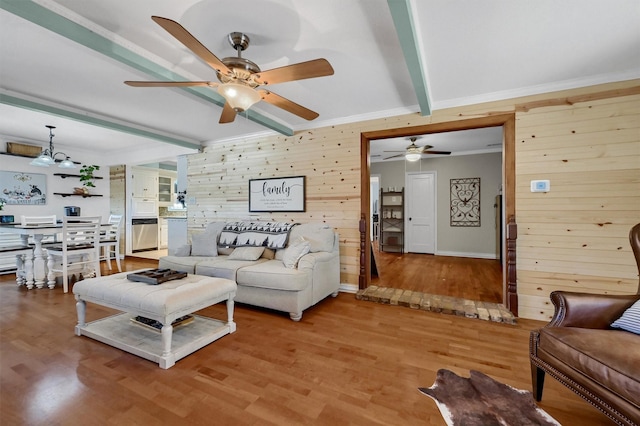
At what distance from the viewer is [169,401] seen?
1.60m

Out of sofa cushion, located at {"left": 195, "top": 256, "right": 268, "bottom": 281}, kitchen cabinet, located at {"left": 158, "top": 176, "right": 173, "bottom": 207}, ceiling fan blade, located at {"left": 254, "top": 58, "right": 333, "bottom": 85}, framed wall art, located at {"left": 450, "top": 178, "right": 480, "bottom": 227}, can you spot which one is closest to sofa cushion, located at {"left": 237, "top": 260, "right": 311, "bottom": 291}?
sofa cushion, located at {"left": 195, "top": 256, "right": 268, "bottom": 281}

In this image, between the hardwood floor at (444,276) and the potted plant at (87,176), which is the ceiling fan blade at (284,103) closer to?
the hardwood floor at (444,276)

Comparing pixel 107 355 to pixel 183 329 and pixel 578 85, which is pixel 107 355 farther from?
pixel 578 85

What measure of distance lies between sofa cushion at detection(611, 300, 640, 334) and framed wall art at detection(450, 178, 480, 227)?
16.2ft

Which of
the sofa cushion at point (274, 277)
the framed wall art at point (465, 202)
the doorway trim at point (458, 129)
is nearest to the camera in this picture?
the sofa cushion at point (274, 277)

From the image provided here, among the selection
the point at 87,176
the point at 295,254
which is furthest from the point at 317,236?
the point at 87,176

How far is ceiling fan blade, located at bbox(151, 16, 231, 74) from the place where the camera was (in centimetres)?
142

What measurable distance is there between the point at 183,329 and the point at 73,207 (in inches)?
211

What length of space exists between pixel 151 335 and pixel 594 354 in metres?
3.01

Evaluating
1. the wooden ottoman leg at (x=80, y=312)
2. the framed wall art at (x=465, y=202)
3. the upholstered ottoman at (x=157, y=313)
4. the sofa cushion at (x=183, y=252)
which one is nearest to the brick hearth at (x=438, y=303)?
the upholstered ottoman at (x=157, y=313)

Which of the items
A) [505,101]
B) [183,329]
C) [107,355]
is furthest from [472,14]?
[107,355]

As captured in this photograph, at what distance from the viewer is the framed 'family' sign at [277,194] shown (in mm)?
4207

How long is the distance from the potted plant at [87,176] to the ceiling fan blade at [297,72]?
5947 millimetres

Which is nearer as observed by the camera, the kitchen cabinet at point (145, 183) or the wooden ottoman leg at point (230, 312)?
the wooden ottoman leg at point (230, 312)
